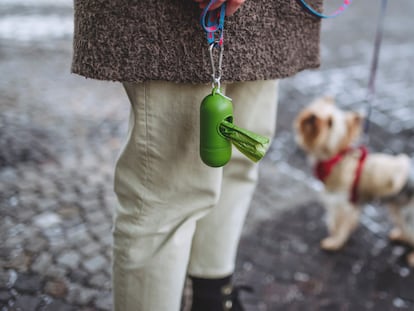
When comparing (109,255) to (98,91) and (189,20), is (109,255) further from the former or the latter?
(98,91)

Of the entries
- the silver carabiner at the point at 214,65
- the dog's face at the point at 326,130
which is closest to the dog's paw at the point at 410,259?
the dog's face at the point at 326,130

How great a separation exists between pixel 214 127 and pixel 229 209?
612 millimetres

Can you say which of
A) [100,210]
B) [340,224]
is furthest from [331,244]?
[100,210]

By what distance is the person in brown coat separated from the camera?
41.0 inches

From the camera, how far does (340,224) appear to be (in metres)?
2.53

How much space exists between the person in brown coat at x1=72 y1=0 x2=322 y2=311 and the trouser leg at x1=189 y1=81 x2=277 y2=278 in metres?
0.01

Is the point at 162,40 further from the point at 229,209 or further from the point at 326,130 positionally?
the point at 326,130

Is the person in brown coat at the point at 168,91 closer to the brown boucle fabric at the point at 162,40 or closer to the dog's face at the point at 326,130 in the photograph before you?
the brown boucle fabric at the point at 162,40

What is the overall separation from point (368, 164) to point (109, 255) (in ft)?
5.22

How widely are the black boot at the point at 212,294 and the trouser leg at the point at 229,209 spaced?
0.03 metres

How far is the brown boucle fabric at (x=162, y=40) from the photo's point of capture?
102 centimetres

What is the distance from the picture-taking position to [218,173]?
128 centimetres

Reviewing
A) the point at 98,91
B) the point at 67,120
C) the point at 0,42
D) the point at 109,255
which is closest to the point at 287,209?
the point at 109,255

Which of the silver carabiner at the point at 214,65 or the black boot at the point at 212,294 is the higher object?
the silver carabiner at the point at 214,65
